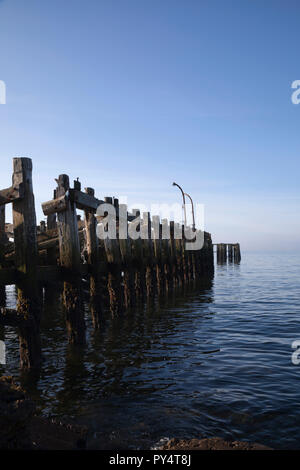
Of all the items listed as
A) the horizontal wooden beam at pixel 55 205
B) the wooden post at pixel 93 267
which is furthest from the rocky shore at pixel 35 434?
the wooden post at pixel 93 267

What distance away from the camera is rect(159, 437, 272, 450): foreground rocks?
3.42 meters

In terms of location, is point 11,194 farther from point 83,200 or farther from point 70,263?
point 83,200

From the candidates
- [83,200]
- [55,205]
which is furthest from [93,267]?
[55,205]

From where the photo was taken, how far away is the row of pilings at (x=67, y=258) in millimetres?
5859

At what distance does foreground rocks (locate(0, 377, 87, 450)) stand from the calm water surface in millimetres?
347

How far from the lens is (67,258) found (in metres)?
7.01

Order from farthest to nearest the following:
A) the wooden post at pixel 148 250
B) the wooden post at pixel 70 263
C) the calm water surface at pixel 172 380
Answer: the wooden post at pixel 148 250 → the wooden post at pixel 70 263 → the calm water surface at pixel 172 380

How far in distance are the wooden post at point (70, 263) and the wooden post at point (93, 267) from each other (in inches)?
51.7

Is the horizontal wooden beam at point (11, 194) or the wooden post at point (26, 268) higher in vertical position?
the horizontal wooden beam at point (11, 194)

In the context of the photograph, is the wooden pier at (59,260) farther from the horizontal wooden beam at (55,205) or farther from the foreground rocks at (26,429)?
the foreground rocks at (26,429)

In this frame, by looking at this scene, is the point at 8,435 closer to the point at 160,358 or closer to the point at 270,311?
the point at 160,358

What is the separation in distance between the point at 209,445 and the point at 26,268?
3.90 m

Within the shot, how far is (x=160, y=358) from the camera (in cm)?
689
